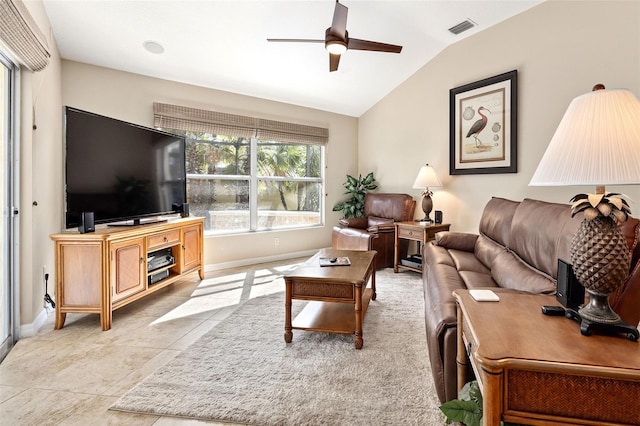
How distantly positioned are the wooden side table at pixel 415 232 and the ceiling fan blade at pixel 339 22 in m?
2.46

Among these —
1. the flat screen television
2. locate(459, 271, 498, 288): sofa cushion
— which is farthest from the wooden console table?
the flat screen television

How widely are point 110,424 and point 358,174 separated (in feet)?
16.6

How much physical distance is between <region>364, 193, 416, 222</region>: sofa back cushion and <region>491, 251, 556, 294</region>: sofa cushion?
2201 mm

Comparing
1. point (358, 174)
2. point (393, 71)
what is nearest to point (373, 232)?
point (358, 174)

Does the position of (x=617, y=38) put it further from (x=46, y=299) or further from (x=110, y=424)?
(x=46, y=299)

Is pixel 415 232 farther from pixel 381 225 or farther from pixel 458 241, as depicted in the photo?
pixel 458 241

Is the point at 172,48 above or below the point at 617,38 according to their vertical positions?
above

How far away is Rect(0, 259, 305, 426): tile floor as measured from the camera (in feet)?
5.22

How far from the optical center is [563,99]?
120 inches

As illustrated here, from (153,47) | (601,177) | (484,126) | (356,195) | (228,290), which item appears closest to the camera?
(601,177)

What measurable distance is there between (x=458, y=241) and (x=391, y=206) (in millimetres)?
1546

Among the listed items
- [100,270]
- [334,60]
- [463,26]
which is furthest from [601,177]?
[463,26]

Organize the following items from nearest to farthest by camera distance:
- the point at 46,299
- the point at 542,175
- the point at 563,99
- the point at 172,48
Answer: the point at 542,175
the point at 46,299
the point at 563,99
the point at 172,48

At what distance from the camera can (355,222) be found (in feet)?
16.4
